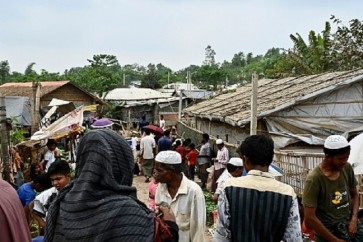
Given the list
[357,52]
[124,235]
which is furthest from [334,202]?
[357,52]

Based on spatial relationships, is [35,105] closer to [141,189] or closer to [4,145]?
[141,189]

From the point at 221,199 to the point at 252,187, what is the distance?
0.71 ft

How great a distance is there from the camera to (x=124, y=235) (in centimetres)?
214

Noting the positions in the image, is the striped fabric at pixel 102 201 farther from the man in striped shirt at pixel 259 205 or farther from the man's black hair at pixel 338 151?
the man's black hair at pixel 338 151

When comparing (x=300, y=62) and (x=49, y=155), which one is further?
(x=300, y=62)

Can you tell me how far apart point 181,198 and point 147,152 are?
33.7 ft

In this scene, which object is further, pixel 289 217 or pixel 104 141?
pixel 289 217

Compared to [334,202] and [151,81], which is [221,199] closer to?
[334,202]

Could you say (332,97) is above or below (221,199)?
above

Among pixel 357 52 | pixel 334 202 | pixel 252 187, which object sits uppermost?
pixel 357 52

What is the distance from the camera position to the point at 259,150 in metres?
2.99

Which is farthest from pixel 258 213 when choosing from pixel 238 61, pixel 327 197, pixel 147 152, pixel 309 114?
pixel 238 61

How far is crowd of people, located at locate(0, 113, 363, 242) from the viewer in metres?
2.19

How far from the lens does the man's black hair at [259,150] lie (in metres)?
2.99
